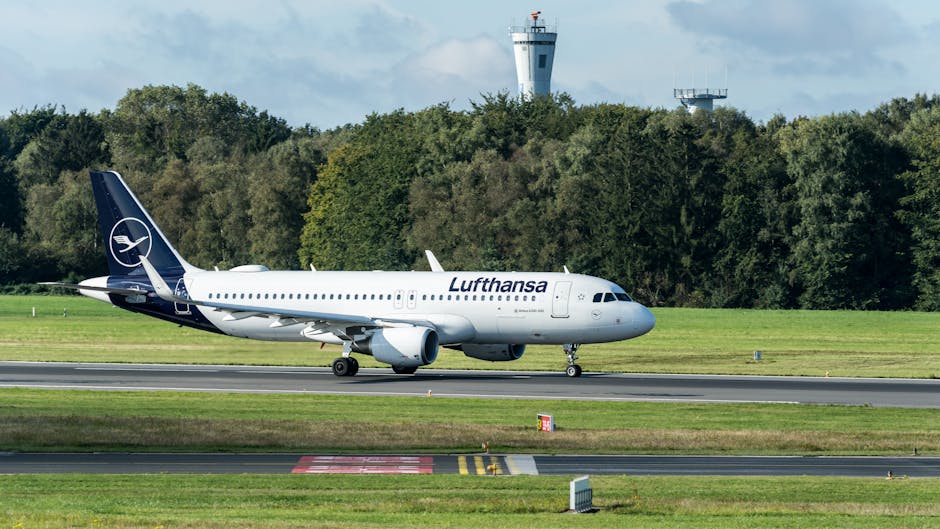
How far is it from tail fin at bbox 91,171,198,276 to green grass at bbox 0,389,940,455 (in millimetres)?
15928

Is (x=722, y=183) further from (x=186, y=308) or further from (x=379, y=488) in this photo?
(x=379, y=488)

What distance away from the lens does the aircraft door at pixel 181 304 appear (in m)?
57.7

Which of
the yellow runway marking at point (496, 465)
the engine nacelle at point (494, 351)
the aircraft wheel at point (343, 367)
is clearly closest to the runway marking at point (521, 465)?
the yellow runway marking at point (496, 465)

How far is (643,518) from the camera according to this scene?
76.0 ft

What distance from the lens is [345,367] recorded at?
174 ft

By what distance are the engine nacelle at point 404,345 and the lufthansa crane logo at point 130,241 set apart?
13436mm

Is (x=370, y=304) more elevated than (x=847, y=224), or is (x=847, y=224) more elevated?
(x=847, y=224)

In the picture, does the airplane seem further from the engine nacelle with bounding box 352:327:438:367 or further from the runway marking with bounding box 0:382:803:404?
the runway marking with bounding box 0:382:803:404

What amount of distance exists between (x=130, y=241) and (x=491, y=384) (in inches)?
765

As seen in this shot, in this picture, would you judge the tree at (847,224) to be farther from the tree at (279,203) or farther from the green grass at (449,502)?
the green grass at (449,502)

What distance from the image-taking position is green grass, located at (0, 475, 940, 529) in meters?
22.5

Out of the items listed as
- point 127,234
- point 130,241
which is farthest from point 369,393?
point 127,234

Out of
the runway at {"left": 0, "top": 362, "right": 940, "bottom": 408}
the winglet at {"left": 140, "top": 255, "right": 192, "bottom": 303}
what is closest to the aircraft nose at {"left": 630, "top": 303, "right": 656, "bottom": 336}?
the runway at {"left": 0, "top": 362, "right": 940, "bottom": 408}

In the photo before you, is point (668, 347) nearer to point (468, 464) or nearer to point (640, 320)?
point (640, 320)
